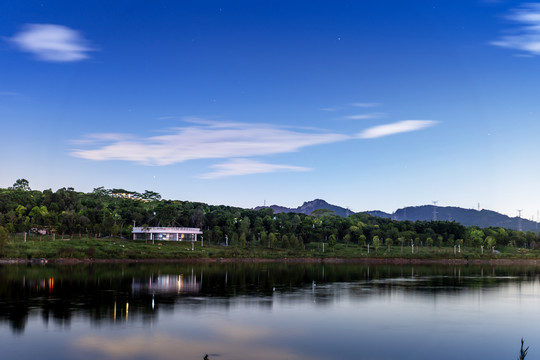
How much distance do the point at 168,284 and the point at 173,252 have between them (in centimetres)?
6881

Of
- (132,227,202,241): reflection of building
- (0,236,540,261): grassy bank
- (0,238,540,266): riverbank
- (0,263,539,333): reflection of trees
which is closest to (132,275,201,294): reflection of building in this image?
(0,263,539,333): reflection of trees

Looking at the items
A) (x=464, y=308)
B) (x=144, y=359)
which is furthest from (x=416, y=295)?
(x=144, y=359)

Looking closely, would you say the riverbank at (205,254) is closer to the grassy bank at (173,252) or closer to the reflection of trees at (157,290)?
the grassy bank at (173,252)

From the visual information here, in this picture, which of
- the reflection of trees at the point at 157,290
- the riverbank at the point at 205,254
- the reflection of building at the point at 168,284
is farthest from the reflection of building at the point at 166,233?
the reflection of building at the point at 168,284

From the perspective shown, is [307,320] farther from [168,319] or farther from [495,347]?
[495,347]

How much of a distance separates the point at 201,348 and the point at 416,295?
4852cm

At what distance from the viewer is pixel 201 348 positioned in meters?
42.3

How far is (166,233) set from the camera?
194 m

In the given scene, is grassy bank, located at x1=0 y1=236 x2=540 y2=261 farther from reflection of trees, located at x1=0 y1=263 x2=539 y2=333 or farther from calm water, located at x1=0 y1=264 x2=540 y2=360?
calm water, located at x1=0 y1=264 x2=540 y2=360

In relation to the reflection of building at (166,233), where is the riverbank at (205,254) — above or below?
below

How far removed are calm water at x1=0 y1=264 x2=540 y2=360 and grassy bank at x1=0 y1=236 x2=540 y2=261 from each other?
133ft

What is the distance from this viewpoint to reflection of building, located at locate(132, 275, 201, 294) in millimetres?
79381

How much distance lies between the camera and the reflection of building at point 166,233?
187 meters

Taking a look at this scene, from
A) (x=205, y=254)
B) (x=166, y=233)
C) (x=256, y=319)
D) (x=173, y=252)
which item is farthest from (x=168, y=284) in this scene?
(x=166, y=233)
